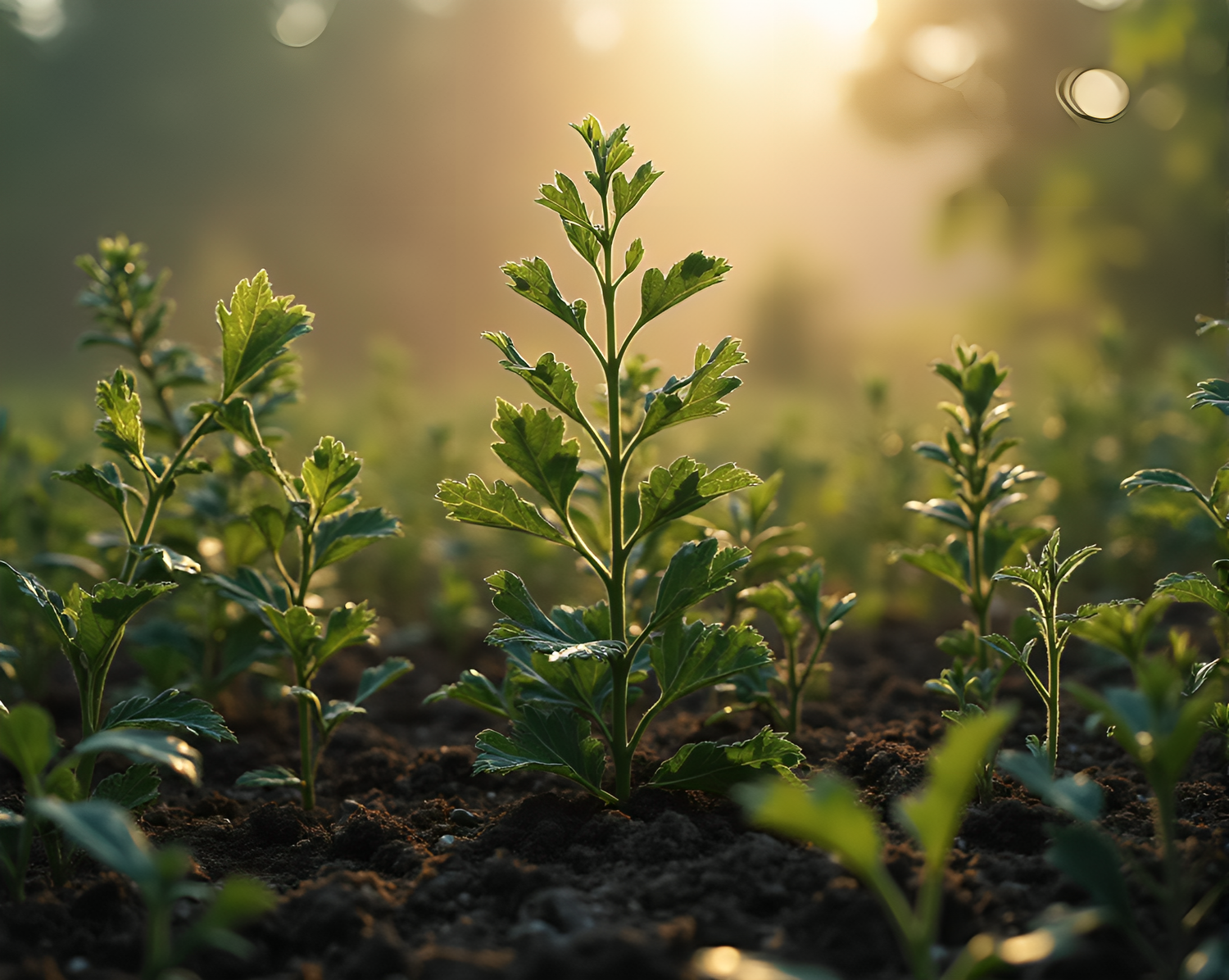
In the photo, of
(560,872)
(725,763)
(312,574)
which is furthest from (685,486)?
(312,574)

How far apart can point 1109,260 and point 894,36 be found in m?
2.99

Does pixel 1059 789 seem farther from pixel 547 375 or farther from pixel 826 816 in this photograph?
pixel 547 375

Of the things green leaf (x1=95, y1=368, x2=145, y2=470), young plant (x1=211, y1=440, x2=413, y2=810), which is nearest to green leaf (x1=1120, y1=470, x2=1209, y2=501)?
young plant (x1=211, y1=440, x2=413, y2=810)

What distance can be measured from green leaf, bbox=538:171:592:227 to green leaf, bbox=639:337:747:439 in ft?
1.02

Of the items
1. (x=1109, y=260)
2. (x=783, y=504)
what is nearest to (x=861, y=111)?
(x=1109, y=260)

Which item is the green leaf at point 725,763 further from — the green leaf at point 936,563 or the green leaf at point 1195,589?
the green leaf at point 1195,589

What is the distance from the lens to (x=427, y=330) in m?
11.2

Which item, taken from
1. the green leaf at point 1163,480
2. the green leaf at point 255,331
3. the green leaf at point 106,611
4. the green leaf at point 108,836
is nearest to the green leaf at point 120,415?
the green leaf at point 255,331

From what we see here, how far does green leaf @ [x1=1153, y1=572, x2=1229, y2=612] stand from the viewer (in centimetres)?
155

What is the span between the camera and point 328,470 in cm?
172

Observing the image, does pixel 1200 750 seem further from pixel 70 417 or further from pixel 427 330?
pixel 427 330

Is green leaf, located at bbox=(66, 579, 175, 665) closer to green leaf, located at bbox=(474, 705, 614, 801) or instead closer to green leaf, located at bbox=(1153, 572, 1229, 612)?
green leaf, located at bbox=(474, 705, 614, 801)

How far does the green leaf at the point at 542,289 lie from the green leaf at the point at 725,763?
77 cm

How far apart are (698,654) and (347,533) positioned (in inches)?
28.4
